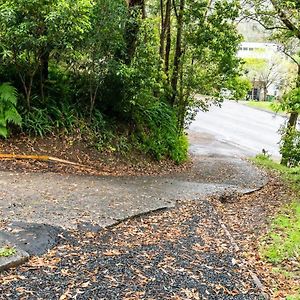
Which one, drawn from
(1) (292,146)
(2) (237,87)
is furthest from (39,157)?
(1) (292,146)

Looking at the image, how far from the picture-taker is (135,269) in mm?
4039

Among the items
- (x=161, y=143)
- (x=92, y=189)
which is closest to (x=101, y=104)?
(x=161, y=143)

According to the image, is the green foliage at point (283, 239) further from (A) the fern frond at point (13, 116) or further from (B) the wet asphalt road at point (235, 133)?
(B) the wet asphalt road at point (235, 133)

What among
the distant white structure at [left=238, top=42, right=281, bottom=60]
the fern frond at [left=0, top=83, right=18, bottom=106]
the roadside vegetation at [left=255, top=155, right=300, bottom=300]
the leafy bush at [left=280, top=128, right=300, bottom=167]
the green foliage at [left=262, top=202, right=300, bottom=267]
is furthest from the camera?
the distant white structure at [left=238, top=42, right=281, bottom=60]

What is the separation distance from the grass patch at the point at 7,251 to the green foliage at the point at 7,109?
15.1ft

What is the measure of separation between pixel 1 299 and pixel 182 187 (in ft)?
18.7

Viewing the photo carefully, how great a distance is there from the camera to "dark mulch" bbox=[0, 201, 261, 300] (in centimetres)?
353

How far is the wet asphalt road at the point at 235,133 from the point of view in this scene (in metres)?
20.7

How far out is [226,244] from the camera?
17.1 feet

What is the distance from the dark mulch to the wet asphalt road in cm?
1309

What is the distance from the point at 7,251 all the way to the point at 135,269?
3.92 ft

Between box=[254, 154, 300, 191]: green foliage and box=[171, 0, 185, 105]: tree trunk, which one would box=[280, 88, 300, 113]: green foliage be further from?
box=[171, 0, 185, 105]: tree trunk

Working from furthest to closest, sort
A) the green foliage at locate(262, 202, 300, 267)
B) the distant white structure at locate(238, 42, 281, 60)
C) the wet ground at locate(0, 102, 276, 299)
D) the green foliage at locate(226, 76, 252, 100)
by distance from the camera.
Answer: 1. the distant white structure at locate(238, 42, 281, 60)
2. the green foliage at locate(226, 76, 252, 100)
3. the green foliage at locate(262, 202, 300, 267)
4. the wet ground at locate(0, 102, 276, 299)

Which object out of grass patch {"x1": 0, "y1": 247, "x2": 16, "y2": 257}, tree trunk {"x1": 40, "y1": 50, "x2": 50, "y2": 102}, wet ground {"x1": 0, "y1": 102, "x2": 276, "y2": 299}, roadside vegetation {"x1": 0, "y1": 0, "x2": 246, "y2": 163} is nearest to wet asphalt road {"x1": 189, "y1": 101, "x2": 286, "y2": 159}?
roadside vegetation {"x1": 0, "y1": 0, "x2": 246, "y2": 163}
